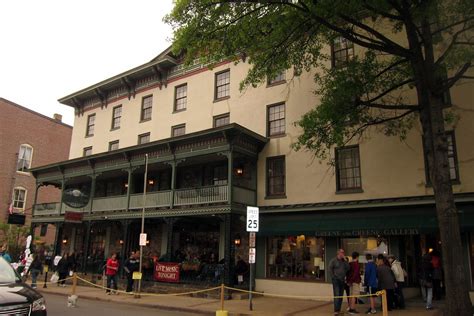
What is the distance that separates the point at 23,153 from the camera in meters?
41.0

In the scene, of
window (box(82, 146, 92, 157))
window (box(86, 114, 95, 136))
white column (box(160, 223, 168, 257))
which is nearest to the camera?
white column (box(160, 223, 168, 257))

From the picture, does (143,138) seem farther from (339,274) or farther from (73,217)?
(339,274)

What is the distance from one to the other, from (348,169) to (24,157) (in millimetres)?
34149

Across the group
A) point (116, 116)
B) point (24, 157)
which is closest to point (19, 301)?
point (116, 116)

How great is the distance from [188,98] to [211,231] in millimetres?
8078

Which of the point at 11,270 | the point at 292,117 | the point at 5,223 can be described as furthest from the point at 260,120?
the point at 5,223

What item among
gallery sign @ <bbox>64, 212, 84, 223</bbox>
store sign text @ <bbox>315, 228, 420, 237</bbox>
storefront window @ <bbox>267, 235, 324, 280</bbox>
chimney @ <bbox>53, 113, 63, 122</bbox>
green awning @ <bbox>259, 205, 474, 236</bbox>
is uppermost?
chimney @ <bbox>53, 113, 63, 122</bbox>

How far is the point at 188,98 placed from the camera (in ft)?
82.3

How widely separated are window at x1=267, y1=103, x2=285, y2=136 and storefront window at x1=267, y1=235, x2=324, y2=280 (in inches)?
207

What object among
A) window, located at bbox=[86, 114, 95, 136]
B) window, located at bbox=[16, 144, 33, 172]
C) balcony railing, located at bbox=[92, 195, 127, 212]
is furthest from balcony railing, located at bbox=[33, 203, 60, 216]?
window, located at bbox=[16, 144, 33, 172]

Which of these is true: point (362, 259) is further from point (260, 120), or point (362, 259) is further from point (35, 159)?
point (35, 159)

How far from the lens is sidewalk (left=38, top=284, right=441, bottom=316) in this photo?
13.6 m

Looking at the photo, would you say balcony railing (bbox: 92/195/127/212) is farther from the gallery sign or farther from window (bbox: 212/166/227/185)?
window (bbox: 212/166/227/185)

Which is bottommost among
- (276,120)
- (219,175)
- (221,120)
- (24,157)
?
(219,175)
